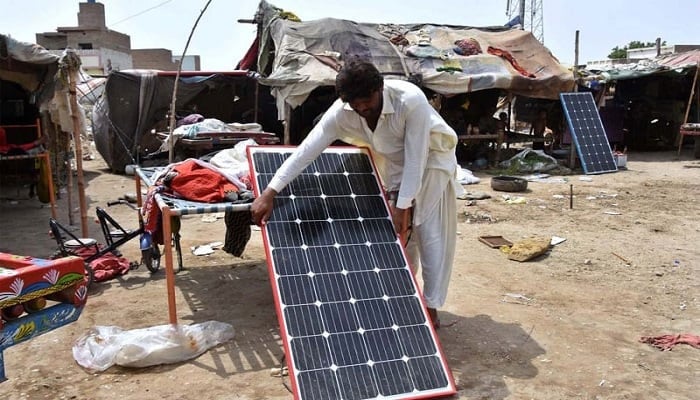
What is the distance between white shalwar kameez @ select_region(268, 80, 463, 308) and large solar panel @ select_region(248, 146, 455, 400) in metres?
0.23

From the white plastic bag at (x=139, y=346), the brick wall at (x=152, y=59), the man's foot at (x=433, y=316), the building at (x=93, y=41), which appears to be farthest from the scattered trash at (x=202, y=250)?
the brick wall at (x=152, y=59)

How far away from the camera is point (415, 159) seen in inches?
143

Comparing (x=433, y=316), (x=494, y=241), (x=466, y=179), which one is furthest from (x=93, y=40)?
(x=433, y=316)

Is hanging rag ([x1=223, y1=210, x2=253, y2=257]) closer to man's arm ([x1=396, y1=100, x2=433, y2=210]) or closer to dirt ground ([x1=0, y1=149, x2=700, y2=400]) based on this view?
dirt ground ([x1=0, y1=149, x2=700, y2=400])

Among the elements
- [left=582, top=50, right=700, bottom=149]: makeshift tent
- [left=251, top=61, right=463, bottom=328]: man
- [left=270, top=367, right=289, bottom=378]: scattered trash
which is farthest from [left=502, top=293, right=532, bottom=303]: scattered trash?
[left=582, top=50, right=700, bottom=149]: makeshift tent

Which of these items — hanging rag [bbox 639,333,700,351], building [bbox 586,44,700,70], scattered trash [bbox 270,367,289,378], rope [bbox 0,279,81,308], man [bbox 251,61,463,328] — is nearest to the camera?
rope [bbox 0,279,81,308]

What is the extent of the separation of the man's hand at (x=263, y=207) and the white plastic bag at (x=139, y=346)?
946 mm

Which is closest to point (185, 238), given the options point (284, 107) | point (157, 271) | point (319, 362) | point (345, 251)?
point (157, 271)

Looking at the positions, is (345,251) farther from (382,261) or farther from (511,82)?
(511,82)

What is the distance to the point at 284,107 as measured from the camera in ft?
41.5

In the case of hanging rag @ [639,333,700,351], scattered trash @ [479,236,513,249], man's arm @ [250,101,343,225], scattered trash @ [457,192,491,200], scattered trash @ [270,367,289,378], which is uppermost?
man's arm @ [250,101,343,225]

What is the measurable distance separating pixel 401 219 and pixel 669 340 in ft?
7.33

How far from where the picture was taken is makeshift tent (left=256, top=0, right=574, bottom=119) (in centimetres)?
1255

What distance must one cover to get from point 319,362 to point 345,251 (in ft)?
2.64
